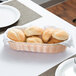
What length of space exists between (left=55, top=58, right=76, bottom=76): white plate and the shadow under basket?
0.23ft

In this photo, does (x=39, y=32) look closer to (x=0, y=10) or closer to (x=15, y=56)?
(x=15, y=56)

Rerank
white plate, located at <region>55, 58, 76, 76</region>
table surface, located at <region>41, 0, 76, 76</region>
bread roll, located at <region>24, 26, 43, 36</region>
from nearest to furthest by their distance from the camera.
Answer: white plate, located at <region>55, 58, 76, 76</region>, bread roll, located at <region>24, 26, 43, 36</region>, table surface, located at <region>41, 0, 76, 76</region>

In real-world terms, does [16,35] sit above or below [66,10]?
above

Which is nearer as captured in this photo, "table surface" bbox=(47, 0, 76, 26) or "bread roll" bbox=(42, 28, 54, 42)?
"bread roll" bbox=(42, 28, 54, 42)

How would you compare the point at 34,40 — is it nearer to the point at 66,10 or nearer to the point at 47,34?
the point at 47,34

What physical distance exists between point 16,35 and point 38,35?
0.28 ft

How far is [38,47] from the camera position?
686 mm

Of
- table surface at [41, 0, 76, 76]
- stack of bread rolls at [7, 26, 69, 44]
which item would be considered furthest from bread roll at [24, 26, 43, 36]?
table surface at [41, 0, 76, 76]

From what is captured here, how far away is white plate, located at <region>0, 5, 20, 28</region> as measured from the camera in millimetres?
908

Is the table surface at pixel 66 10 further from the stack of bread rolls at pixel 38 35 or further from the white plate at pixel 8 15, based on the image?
the stack of bread rolls at pixel 38 35

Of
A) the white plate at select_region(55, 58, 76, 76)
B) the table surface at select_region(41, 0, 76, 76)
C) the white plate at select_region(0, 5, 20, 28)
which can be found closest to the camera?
the white plate at select_region(55, 58, 76, 76)

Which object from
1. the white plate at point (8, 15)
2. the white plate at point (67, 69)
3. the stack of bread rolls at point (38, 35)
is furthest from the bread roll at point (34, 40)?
the white plate at point (8, 15)

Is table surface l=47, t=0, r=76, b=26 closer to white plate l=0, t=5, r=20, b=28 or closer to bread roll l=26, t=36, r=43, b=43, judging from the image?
white plate l=0, t=5, r=20, b=28

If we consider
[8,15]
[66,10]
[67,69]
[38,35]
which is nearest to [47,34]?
[38,35]
